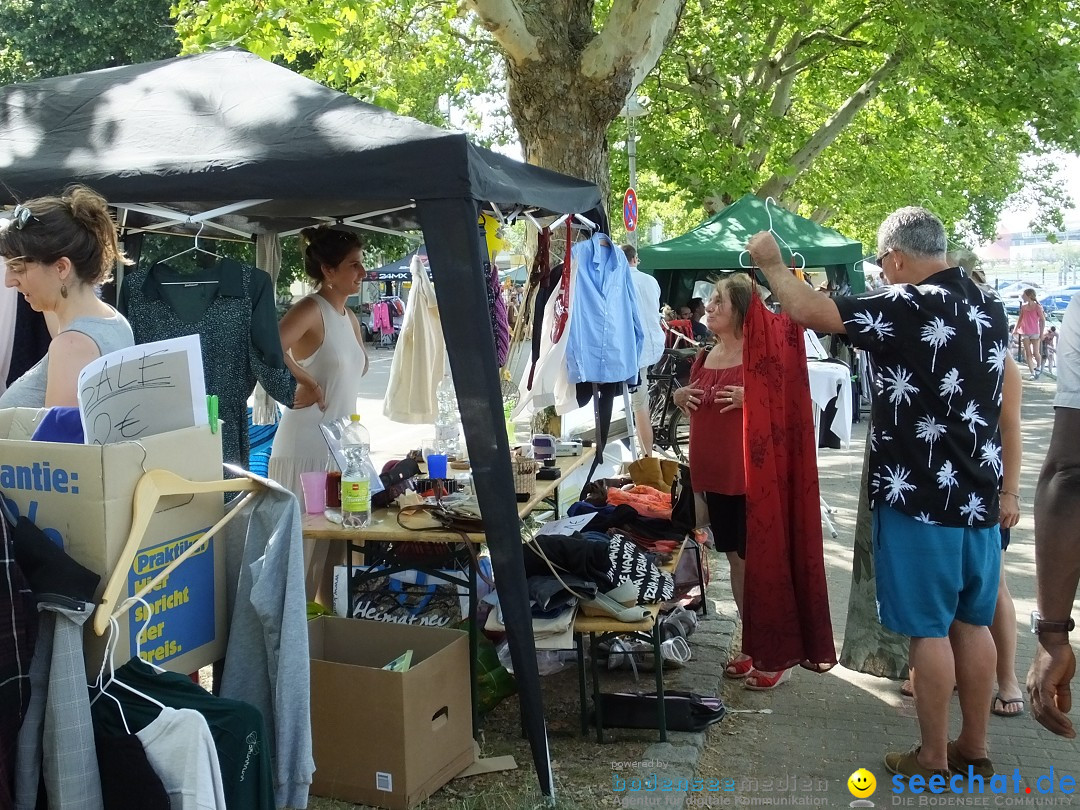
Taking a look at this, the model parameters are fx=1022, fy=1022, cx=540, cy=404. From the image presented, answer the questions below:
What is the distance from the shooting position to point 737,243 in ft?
38.8

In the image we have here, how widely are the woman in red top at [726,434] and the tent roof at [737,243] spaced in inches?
272

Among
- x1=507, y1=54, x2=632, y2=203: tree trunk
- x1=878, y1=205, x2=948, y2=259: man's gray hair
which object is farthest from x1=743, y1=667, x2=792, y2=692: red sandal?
x1=507, y1=54, x2=632, y2=203: tree trunk

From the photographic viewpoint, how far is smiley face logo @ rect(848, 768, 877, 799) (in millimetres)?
3633

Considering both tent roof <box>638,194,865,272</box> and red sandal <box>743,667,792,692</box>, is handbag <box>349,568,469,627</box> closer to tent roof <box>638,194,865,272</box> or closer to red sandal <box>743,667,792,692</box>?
red sandal <box>743,667,792,692</box>

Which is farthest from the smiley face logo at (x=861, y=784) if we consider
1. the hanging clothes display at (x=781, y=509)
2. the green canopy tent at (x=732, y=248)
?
the green canopy tent at (x=732, y=248)

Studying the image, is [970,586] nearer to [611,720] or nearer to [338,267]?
[611,720]

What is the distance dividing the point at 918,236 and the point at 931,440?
2.26 feet

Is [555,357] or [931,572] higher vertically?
[555,357]

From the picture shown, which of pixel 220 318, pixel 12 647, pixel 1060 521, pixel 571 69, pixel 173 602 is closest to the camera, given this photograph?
pixel 12 647

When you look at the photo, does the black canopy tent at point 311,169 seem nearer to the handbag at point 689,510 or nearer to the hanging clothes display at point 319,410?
the hanging clothes display at point 319,410

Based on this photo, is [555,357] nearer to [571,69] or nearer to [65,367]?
[571,69]

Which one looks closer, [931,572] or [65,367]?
[65,367]

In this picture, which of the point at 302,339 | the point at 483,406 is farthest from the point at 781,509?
the point at 302,339

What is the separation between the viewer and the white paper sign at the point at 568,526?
4422 mm
